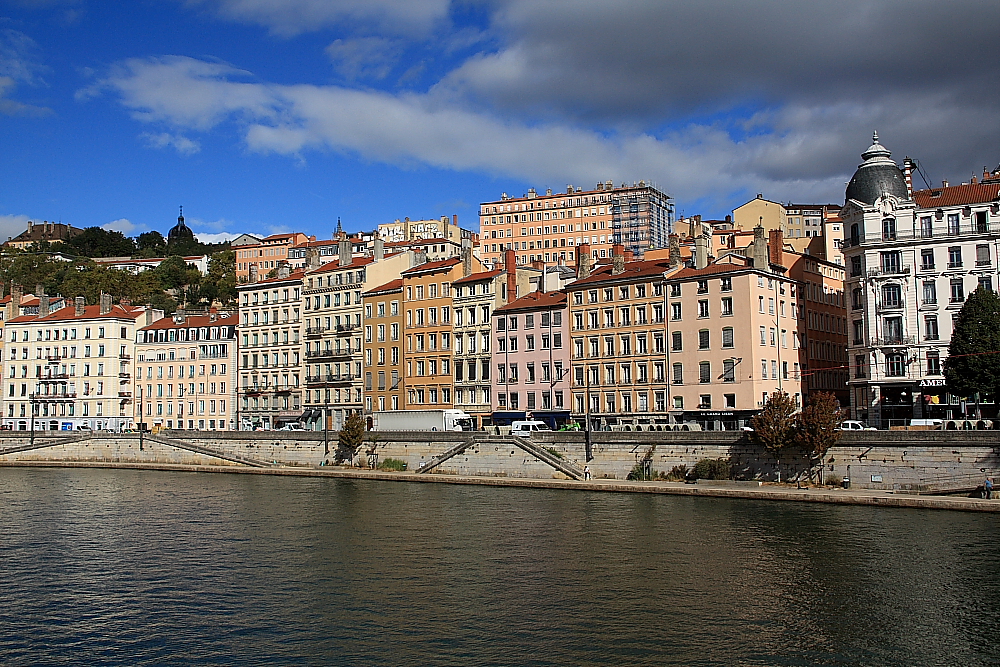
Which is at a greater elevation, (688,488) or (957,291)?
(957,291)

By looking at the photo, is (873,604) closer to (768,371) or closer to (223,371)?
(768,371)

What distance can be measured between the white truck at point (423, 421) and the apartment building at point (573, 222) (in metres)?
70.8

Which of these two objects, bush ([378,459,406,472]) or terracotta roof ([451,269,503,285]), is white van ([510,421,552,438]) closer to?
bush ([378,459,406,472])

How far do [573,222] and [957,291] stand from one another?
3710 inches

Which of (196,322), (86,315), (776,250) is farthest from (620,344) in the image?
(86,315)

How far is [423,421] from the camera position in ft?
259

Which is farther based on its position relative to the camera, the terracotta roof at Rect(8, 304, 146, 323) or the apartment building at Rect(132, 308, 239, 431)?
the terracotta roof at Rect(8, 304, 146, 323)

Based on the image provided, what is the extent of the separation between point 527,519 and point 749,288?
96.0 ft

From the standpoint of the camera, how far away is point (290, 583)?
35.2m

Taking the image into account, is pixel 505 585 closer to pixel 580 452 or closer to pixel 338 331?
pixel 580 452

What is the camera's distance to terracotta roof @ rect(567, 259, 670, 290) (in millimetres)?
76338

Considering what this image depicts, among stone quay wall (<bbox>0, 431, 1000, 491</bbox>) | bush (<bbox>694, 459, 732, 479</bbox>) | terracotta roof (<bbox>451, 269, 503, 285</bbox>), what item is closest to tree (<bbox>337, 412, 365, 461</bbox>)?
stone quay wall (<bbox>0, 431, 1000, 491</bbox>)

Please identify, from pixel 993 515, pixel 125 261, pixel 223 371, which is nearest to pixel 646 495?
pixel 993 515

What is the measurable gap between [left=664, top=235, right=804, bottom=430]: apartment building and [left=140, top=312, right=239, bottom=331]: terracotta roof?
51231 mm
